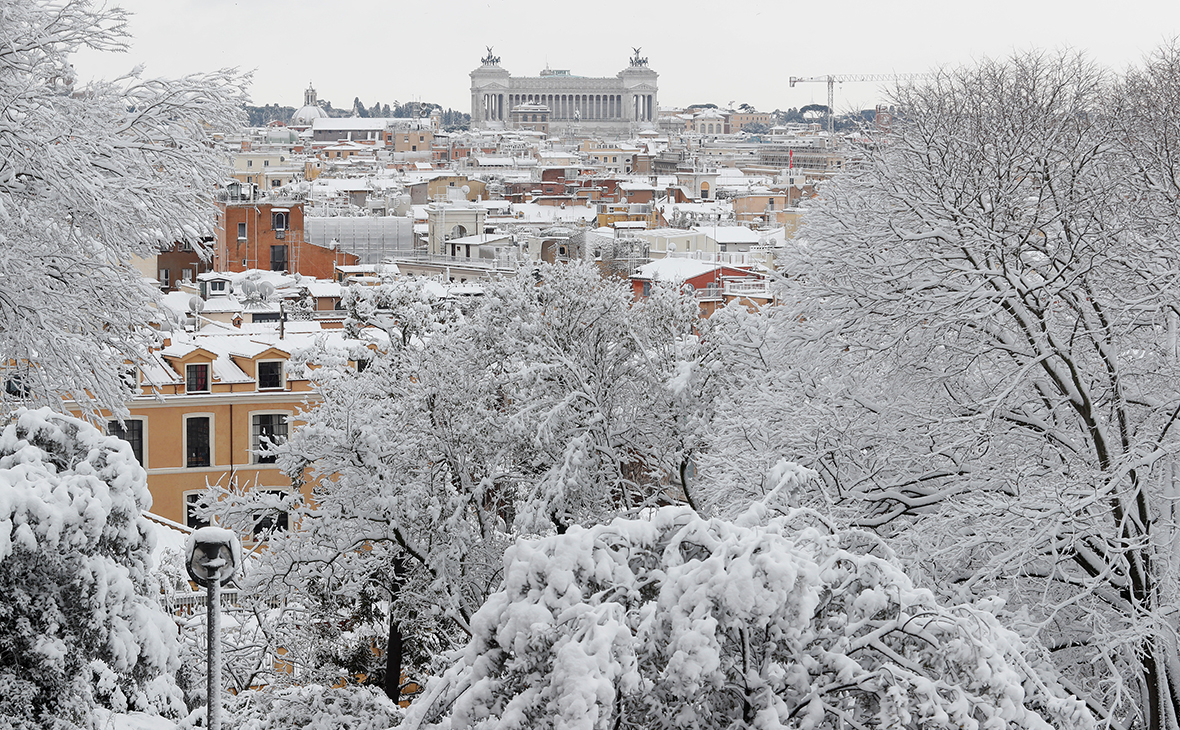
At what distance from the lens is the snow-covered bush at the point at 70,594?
21.9 feet

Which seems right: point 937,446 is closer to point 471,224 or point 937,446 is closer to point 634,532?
point 634,532

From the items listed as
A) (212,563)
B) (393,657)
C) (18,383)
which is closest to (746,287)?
(393,657)

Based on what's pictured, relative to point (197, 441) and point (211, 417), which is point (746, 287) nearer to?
point (211, 417)

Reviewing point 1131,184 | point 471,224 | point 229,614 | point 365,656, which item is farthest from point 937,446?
point 471,224

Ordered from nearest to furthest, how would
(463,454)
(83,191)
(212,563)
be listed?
1. (212,563)
2. (83,191)
3. (463,454)

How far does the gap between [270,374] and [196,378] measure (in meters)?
1.30

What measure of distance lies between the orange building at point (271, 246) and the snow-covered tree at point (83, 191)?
149ft

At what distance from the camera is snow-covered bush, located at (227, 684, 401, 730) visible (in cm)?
1216

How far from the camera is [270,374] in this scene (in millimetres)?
25625

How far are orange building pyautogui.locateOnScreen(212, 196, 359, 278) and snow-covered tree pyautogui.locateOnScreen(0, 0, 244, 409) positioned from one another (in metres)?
45.6

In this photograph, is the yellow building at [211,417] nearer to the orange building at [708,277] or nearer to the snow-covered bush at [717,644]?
the orange building at [708,277]

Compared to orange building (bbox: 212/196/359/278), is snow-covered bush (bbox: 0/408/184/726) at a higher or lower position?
lower

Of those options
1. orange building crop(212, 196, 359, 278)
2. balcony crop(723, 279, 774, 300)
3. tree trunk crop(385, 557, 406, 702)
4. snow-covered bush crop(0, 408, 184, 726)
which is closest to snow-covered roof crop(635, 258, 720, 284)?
balcony crop(723, 279, 774, 300)

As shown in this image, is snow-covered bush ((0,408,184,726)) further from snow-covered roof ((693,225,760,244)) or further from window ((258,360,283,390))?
snow-covered roof ((693,225,760,244))
